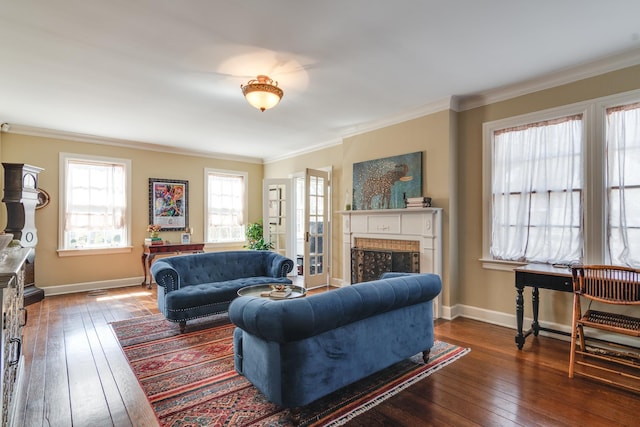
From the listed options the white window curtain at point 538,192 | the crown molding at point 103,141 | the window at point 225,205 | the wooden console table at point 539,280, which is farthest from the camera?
the window at point 225,205

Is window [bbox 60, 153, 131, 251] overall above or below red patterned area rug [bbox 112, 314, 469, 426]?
above

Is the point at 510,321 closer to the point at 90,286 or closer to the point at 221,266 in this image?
the point at 221,266

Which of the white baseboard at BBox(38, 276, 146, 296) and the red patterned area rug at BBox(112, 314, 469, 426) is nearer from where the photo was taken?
the red patterned area rug at BBox(112, 314, 469, 426)

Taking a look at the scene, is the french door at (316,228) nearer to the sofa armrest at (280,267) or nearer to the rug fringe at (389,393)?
the sofa armrest at (280,267)

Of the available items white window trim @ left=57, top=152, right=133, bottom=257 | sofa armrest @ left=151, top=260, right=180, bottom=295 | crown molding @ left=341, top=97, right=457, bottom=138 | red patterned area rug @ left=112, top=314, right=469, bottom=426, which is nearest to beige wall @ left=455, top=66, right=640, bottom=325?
crown molding @ left=341, top=97, right=457, bottom=138

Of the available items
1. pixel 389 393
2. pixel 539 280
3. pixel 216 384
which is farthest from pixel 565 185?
pixel 216 384

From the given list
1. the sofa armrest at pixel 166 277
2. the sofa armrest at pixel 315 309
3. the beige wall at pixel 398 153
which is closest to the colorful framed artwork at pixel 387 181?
the beige wall at pixel 398 153

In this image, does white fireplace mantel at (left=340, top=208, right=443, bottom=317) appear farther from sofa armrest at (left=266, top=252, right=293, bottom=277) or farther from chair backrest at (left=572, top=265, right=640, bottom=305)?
chair backrest at (left=572, top=265, right=640, bottom=305)

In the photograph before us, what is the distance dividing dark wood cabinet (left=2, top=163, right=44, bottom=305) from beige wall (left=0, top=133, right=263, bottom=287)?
2.18ft

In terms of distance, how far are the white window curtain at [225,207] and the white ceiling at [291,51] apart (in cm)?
272

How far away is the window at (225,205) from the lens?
707 cm

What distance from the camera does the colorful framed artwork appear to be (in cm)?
440

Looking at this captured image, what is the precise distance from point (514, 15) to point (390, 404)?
9.48ft

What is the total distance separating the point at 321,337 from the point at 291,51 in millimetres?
2350
